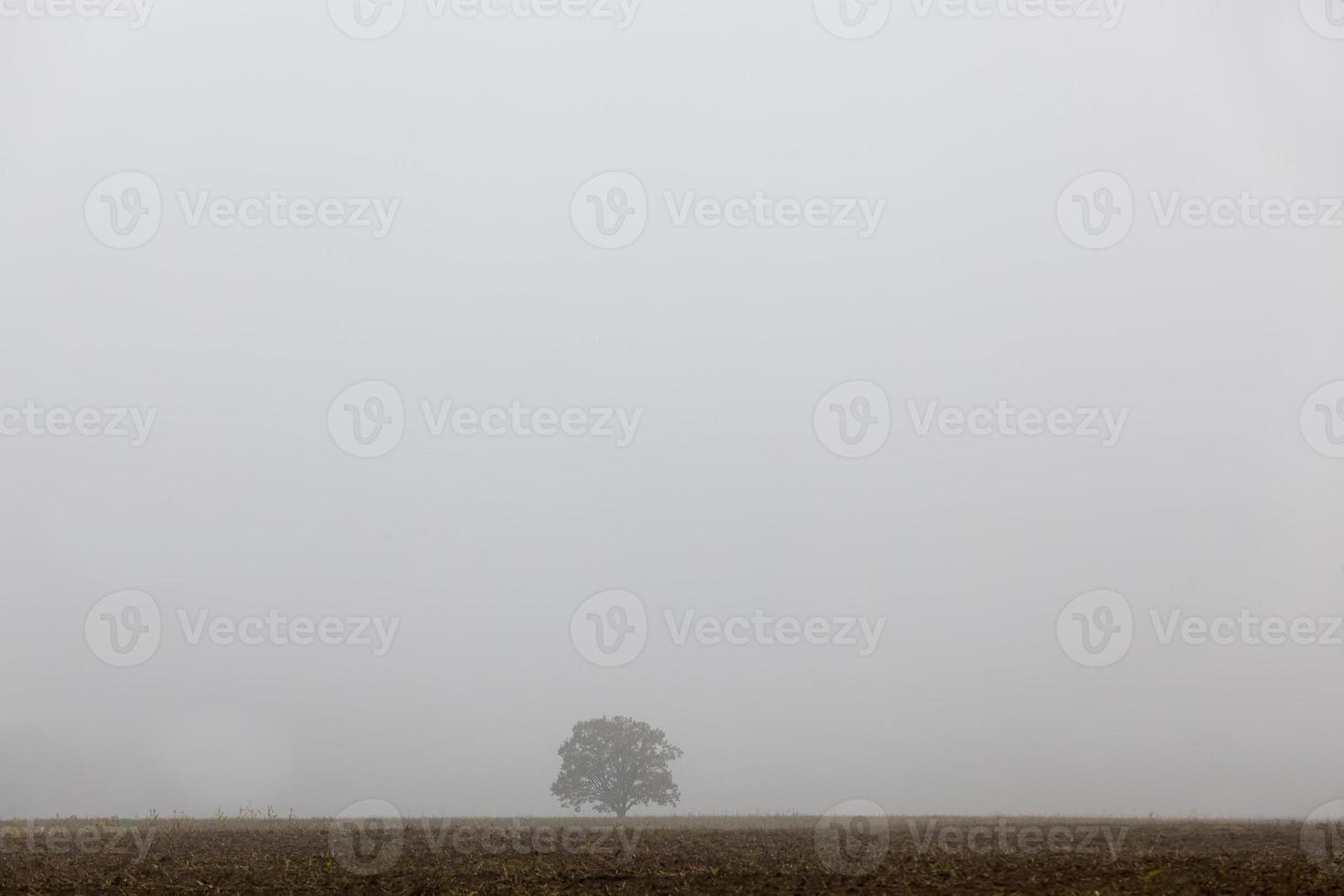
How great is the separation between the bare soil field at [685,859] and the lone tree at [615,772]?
2589 cm

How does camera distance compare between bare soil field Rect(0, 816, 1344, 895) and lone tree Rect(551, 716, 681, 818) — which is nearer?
bare soil field Rect(0, 816, 1344, 895)

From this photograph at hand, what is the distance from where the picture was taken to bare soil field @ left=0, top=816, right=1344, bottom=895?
2094 centimetres

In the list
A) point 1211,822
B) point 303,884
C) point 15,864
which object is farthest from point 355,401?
point 1211,822

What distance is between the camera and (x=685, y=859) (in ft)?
82.3

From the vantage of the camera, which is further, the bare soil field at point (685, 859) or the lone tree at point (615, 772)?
the lone tree at point (615, 772)

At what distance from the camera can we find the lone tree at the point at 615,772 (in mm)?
58344

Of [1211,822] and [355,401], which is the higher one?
[355,401]

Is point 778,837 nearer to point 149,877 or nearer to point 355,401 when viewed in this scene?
point 149,877

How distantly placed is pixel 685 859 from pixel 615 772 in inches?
1363

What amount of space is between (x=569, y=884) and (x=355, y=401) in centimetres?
3995

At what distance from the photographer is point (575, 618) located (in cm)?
5419

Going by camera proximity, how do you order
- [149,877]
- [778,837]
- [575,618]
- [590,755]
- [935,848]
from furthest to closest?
[590,755], [575,618], [778,837], [935,848], [149,877]

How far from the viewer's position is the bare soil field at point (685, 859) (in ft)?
68.7

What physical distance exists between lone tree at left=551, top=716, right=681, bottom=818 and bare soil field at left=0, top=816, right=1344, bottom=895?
84.9 ft
